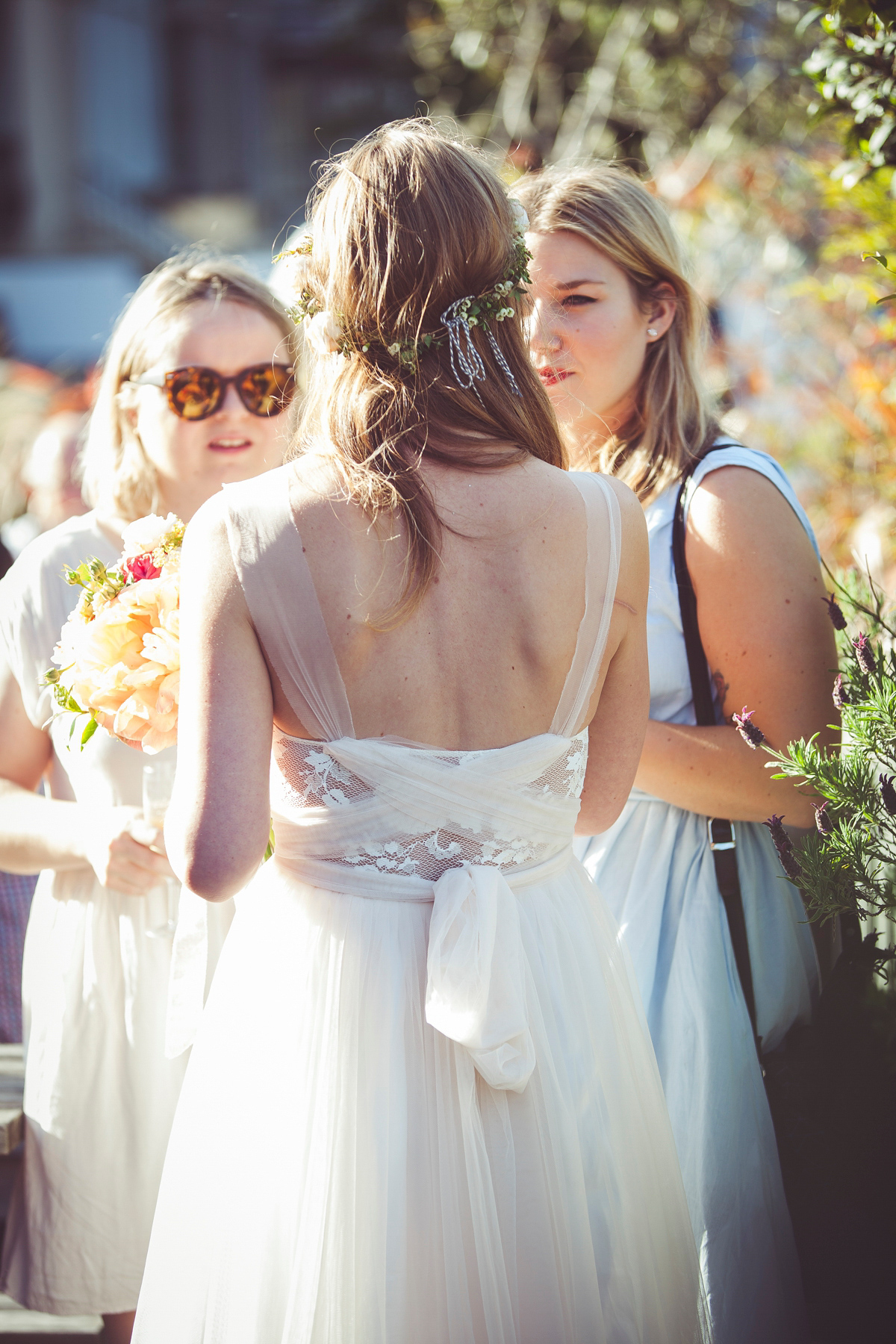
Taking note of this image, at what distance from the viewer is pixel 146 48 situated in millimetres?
18156

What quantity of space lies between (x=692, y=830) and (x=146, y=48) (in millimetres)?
20294

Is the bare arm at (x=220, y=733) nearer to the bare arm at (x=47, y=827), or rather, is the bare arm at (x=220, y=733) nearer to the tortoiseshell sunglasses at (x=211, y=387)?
the bare arm at (x=47, y=827)

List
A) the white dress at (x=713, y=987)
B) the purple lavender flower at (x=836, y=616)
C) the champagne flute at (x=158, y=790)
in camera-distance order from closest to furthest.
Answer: the purple lavender flower at (x=836, y=616) < the white dress at (x=713, y=987) < the champagne flute at (x=158, y=790)

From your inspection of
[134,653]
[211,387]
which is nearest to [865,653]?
[134,653]

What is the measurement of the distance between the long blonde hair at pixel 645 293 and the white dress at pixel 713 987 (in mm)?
151

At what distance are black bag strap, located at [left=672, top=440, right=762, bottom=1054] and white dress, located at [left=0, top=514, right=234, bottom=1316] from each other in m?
0.97

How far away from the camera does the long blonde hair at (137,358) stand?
2402 millimetres

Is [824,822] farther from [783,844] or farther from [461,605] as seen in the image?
[461,605]

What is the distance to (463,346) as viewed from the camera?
142cm

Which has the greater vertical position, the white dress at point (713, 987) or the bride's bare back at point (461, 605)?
the bride's bare back at point (461, 605)

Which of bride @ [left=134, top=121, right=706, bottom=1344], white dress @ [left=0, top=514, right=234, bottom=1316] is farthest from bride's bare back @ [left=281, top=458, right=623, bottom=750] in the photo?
white dress @ [left=0, top=514, right=234, bottom=1316]

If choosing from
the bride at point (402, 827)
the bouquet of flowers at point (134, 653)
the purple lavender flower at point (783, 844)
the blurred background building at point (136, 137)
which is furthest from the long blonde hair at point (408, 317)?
the blurred background building at point (136, 137)

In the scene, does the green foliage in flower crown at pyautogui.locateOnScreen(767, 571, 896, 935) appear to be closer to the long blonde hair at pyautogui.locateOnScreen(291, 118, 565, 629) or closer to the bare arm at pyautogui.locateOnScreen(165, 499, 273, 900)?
the long blonde hair at pyautogui.locateOnScreen(291, 118, 565, 629)

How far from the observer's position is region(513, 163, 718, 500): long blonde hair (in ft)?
7.06
